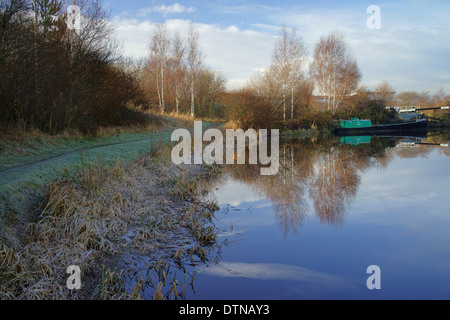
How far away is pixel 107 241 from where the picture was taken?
168 inches

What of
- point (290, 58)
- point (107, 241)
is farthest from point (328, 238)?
point (290, 58)

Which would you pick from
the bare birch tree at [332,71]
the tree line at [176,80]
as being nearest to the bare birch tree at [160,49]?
the tree line at [176,80]

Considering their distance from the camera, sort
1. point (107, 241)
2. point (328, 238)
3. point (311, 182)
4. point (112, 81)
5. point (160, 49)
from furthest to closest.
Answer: point (160, 49) → point (112, 81) → point (311, 182) → point (328, 238) → point (107, 241)

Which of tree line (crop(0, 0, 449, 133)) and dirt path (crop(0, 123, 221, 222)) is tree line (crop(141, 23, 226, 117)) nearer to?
tree line (crop(0, 0, 449, 133))

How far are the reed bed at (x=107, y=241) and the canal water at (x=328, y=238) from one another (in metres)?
0.40

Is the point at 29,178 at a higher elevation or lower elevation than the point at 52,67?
lower

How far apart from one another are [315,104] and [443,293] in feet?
95.6

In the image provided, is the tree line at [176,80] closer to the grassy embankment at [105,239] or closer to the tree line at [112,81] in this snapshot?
the tree line at [112,81]

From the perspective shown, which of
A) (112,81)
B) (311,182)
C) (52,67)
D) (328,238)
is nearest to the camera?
(328,238)

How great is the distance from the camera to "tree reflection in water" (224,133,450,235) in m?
6.33

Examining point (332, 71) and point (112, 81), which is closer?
point (112, 81)

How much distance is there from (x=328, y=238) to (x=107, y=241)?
3100mm

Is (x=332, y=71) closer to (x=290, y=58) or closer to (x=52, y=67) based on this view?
(x=290, y=58)

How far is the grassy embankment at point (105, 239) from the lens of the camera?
3.25 m
